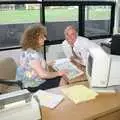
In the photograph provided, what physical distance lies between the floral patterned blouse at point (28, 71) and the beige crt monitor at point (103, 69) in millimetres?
628

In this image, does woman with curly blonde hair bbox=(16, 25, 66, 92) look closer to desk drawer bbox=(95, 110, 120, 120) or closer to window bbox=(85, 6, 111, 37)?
desk drawer bbox=(95, 110, 120, 120)

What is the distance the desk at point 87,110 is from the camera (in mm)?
1437

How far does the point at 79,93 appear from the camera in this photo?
1.73 meters

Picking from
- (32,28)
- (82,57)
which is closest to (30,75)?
(32,28)

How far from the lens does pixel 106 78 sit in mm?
1696

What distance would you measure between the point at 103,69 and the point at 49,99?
46cm

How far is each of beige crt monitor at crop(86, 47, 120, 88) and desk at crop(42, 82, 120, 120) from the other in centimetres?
12

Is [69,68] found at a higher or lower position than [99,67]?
lower

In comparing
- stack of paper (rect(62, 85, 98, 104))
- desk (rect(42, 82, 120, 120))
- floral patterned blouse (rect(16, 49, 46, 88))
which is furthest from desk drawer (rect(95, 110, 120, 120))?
floral patterned blouse (rect(16, 49, 46, 88))

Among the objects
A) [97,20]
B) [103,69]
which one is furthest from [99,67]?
[97,20]

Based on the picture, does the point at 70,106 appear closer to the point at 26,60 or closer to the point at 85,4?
the point at 26,60

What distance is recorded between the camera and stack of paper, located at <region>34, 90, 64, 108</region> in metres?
1.57

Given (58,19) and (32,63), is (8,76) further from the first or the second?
(58,19)

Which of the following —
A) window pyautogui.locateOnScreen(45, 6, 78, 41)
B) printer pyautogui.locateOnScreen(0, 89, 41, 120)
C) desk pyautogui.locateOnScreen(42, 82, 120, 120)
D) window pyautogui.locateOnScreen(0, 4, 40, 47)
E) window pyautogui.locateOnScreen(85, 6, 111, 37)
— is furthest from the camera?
window pyautogui.locateOnScreen(85, 6, 111, 37)
